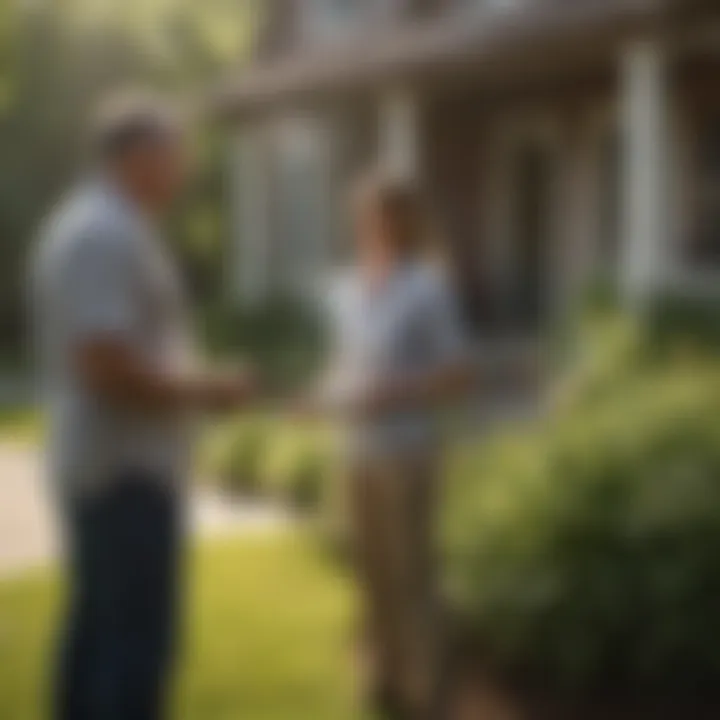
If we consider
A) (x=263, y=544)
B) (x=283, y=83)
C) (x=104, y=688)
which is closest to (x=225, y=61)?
(x=283, y=83)

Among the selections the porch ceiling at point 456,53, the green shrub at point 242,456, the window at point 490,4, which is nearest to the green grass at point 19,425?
the green shrub at point 242,456

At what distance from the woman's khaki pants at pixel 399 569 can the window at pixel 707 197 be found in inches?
245

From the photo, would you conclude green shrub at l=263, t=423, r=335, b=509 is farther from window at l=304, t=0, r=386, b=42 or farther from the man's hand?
window at l=304, t=0, r=386, b=42

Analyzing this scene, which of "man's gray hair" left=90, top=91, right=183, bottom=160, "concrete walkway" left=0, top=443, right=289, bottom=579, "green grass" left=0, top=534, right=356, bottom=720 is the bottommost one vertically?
"green grass" left=0, top=534, right=356, bottom=720

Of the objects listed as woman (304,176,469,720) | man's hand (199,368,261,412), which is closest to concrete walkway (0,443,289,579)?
woman (304,176,469,720)

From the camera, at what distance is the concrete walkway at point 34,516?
525 cm

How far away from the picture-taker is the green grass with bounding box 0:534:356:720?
12.6ft

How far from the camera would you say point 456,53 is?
32.8 ft

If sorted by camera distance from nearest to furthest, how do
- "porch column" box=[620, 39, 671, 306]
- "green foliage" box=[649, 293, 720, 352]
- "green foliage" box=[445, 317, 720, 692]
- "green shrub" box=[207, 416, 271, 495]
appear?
"green foliage" box=[445, 317, 720, 692], "green shrub" box=[207, 416, 271, 495], "green foliage" box=[649, 293, 720, 352], "porch column" box=[620, 39, 671, 306]

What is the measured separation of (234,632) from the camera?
4.47 meters

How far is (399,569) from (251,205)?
379 inches

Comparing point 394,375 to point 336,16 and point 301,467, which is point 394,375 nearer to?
point 301,467

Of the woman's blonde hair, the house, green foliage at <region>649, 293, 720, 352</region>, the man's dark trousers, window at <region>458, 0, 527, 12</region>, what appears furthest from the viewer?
window at <region>458, 0, 527, 12</region>

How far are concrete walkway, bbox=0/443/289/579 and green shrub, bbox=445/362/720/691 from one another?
162 cm
